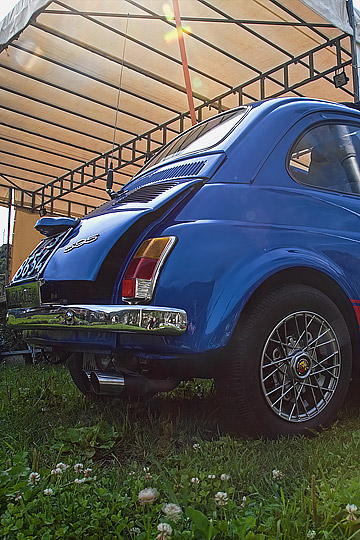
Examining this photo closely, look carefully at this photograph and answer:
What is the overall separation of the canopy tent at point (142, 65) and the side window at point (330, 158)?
495 centimetres

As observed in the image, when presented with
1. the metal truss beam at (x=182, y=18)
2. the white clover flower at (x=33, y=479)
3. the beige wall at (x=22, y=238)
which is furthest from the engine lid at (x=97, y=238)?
the beige wall at (x=22, y=238)

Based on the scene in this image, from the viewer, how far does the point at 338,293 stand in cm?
228

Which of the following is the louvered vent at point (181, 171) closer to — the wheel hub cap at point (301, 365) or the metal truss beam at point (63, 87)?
the wheel hub cap at point (301, 365)

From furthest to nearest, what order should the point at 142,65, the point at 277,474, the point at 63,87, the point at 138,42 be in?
1. the point at 63,87
2. the point at 142,65
3. the point at 138,42
4. the point at 277,474

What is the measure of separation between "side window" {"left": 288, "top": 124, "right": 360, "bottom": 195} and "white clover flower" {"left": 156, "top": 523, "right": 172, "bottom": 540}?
1.76m

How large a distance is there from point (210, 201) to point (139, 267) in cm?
42

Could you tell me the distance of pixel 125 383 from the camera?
1.91 metres

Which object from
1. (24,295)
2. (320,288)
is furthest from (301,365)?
(24,295)

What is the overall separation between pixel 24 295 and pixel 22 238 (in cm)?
1354

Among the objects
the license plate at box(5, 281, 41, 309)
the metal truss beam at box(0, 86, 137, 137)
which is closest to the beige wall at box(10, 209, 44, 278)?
the metal truss beam at box(0, 86, 137, 137)

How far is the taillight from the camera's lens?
1.89 meters

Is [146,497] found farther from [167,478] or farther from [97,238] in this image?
[97,238]

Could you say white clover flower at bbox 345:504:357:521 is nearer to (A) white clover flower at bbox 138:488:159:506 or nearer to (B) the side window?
(A) white clover flower at bbox 138:488:159:506

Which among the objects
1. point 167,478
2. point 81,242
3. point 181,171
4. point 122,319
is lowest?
point 167,478
